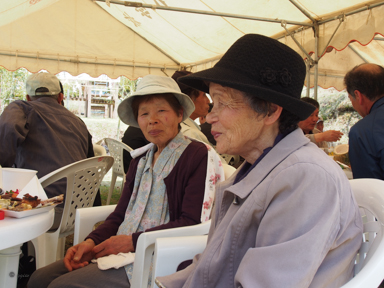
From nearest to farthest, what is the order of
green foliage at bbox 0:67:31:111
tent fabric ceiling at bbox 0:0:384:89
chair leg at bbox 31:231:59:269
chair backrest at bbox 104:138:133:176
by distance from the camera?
chair leg at bbox 31:231:59:269 → chair backrest at bbox 104:138:133:176 → tent fabric ceiling at bbox 0:0:384:89 → green foliage at bbox 0:67:31:111

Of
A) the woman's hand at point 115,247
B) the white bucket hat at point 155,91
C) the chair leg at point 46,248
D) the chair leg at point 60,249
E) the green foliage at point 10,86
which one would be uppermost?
the green foliage at point 10,86

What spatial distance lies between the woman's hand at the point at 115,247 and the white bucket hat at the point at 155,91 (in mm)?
826

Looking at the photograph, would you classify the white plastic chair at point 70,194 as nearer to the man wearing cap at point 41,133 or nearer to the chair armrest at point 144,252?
the man wearing cap at point 41,133

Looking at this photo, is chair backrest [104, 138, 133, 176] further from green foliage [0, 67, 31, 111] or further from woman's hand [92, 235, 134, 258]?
green foliage [0, 67, 31, 111]

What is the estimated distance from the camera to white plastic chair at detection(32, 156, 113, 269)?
2281mm

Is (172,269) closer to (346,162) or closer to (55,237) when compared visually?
(55,237)

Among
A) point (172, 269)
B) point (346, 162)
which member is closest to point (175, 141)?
point (172, 269)

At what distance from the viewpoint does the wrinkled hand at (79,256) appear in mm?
1770

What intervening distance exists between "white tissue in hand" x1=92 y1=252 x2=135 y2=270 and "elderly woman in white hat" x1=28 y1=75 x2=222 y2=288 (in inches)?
1.1

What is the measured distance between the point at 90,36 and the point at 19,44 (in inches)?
57.9

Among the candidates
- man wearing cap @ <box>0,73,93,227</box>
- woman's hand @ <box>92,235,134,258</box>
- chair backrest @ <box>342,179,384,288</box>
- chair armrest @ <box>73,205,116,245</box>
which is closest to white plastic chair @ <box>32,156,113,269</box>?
man wearing cap @ <box>0,73,93,227</box>

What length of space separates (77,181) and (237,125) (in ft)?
5.51

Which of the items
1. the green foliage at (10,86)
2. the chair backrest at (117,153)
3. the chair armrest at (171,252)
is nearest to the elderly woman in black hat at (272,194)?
the chair armrest at (171,252)

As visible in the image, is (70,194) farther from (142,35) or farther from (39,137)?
(142,35)
